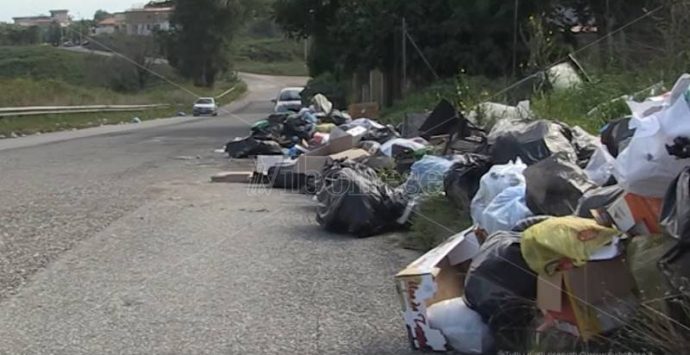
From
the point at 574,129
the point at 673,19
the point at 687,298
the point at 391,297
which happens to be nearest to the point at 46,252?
the point at 391,297

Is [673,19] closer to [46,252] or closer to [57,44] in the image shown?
[46,252]

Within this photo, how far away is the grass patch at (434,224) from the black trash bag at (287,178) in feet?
13.4

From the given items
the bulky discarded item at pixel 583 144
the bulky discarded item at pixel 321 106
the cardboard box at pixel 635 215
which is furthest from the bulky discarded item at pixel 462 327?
the bulky discarded item at pixel 321 106

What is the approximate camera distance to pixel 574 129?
28.8 feet

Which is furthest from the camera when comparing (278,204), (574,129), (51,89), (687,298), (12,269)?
(51,89)

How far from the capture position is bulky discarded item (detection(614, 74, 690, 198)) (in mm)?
4828

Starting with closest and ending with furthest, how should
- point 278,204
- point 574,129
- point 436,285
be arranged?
point 436,285, point 574,129, point 278,204

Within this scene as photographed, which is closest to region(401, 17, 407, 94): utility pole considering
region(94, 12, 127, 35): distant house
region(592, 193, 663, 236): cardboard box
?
region(592, 193, 663, 236): cardboard box

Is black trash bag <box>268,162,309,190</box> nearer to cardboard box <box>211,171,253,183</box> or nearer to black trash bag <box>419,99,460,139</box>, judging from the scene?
cardboard box <box>211,171,253,183</box>

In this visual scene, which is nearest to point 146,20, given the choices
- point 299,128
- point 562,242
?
point 299,128

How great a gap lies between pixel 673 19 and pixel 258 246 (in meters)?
5.21

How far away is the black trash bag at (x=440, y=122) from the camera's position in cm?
1252

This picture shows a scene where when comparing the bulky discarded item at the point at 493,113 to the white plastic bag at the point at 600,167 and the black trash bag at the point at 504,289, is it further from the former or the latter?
the black trash bag at the point at 504,289

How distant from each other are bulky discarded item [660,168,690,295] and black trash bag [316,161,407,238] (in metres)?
4.69
